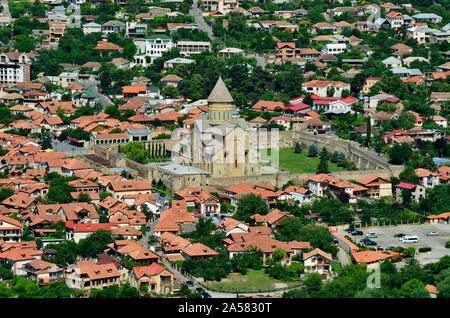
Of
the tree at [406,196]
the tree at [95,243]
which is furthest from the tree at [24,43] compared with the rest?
the tree at [95,243]

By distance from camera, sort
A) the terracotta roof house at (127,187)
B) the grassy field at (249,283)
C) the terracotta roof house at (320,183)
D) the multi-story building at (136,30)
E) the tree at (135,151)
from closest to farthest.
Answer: the grassy field at (249,283)
the terracotta roof house at (127,187)
the terracotta roof house at (320,183)
the tree at (135,151)
the multi-story building at (136,30)

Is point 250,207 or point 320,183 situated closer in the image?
point 250,207

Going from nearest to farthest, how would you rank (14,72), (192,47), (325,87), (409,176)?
(409,176) < (325,87) < (14,72) < (192,47)

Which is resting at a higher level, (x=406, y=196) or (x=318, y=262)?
(x=318, y=262)

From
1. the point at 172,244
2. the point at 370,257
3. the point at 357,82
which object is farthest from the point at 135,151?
the point at 357,82

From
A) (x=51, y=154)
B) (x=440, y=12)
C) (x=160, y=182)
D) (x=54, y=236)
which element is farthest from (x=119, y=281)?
(x=440, y=12)

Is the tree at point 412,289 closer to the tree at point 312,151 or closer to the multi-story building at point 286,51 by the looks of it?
the tree at point 312,151

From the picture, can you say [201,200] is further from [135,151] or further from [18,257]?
[18,257]
